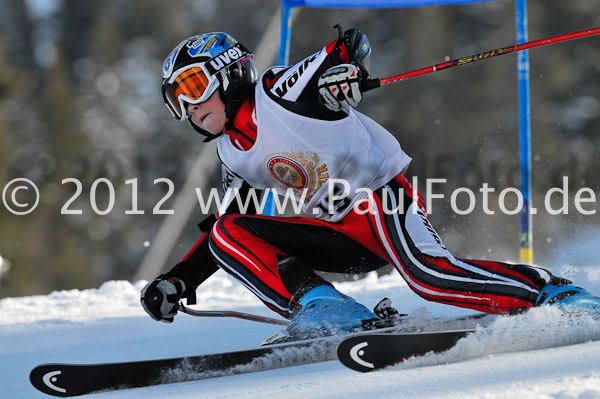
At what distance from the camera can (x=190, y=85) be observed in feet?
8.83

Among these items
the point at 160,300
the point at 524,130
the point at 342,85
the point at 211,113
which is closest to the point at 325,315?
the point at 160,300

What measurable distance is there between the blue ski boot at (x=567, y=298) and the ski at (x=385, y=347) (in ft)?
1.30

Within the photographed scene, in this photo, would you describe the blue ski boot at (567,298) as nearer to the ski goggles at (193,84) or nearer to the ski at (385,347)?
the ski at (385,347)

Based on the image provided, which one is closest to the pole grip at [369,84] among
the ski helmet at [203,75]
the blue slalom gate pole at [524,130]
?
the ski helmet at [203,75]

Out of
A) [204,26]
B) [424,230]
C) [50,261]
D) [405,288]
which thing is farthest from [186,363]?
[204,26]

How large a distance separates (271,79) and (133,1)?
25.0 metres

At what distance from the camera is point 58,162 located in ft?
70.4

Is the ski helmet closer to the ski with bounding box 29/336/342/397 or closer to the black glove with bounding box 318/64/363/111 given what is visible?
the black glove with bounding box 318/64/363/111

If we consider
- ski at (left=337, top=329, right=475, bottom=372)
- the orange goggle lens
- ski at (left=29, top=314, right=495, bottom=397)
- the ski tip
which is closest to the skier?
the orange goggle lens

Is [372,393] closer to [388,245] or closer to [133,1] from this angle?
[388,245]

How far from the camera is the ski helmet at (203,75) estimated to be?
269 centimetres

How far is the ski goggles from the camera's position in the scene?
2.69 meters

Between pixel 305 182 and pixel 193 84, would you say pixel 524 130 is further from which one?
pixel 193 84

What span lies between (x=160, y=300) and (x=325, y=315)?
2.01ft
